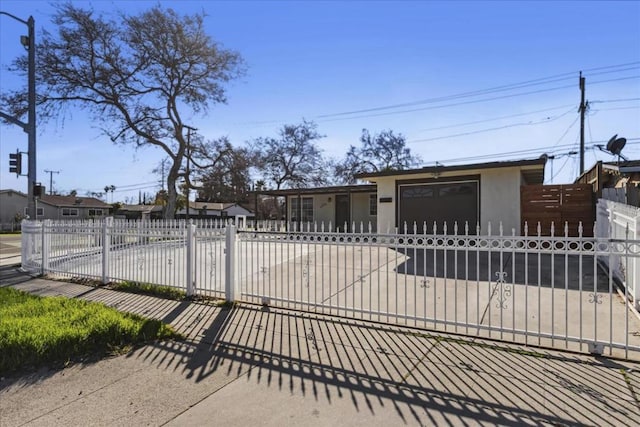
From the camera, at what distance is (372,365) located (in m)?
3.95

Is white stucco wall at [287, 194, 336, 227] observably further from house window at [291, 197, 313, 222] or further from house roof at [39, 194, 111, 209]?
house roof at [39, 194, 111, 209]

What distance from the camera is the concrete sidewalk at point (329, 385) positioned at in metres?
3.01

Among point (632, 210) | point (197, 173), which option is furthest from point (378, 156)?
point (632, 210)

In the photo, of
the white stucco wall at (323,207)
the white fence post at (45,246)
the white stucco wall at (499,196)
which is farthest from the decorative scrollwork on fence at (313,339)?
the white stucco wall at (323,207)

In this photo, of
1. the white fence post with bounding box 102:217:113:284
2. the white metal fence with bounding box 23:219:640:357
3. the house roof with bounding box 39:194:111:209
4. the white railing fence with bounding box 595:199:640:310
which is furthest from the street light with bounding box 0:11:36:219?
the house roof with bounding box 39:194:111:209

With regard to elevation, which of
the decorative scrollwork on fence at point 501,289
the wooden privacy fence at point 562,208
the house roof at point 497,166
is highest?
the house roof at point 497,166

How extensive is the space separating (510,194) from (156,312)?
13.0 metres

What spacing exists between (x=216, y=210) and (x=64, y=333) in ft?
199

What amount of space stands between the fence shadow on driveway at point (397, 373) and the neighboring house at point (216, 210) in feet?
180

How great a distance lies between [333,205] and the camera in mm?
23484

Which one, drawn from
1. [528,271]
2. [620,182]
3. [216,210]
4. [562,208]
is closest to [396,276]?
[528,271]

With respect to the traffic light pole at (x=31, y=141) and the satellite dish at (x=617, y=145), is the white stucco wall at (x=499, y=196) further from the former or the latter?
the traffic light pole at (x=31, y=141)

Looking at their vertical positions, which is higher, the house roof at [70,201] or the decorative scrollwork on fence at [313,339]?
the house roof at [70,201]

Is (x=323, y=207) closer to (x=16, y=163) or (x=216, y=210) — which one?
(x=16, y=163)
